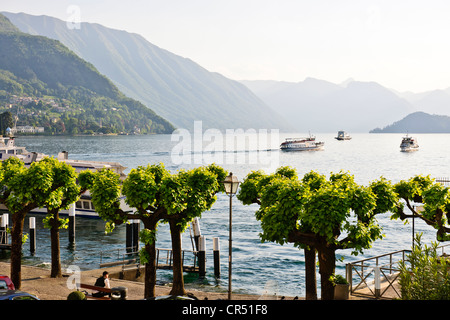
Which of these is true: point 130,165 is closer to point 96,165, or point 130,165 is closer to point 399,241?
point 96,165

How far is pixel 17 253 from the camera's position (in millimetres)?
28125

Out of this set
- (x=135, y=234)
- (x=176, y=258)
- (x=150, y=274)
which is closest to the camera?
(x=150, y=274)

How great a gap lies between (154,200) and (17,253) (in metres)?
8.43

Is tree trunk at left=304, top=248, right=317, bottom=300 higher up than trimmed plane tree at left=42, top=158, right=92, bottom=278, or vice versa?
trimmed plane tree at left=42, top=158, right=92, bottom=278

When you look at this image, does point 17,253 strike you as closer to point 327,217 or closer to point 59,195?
point 59,195

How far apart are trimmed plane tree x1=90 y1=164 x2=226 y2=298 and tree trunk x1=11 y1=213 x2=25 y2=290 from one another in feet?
15.6

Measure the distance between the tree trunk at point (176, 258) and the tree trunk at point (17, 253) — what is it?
831 cm

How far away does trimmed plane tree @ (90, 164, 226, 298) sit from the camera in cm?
2625

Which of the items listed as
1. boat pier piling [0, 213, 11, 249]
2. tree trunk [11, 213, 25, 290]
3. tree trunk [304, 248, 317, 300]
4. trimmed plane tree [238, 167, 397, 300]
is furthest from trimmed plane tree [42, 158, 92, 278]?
boat pier piling [0, 213, 11, 249]

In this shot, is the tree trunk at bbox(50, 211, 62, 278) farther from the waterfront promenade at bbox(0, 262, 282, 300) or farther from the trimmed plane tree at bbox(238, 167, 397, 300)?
the trimmed plane tree at bbox(238, 167, 397, 300)

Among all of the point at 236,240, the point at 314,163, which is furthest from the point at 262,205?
the point at 314,163

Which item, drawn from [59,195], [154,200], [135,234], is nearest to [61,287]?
[59,195]

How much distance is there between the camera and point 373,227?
2302 cm

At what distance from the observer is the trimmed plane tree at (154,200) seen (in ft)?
86.1
